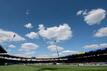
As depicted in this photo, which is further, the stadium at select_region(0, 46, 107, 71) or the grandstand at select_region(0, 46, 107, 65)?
the grandstand at select_region(0, 46, 107, 65)

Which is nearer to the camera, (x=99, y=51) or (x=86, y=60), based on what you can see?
(x=99, y=51)

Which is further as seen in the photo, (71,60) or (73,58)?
(71,60)

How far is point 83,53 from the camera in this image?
478 ft

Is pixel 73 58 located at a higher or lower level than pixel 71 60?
higher

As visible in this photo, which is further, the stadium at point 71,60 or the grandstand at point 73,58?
the grandstand at point 73,58

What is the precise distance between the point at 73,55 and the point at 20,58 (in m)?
57.1

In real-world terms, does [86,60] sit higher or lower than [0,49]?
lower

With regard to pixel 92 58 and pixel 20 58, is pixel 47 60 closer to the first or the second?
pixel 20 58

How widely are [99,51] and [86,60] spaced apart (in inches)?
787

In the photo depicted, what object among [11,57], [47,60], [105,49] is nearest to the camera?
[105,49]

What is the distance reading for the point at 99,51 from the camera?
427ft

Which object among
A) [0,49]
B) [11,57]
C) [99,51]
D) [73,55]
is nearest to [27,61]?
[11,57]

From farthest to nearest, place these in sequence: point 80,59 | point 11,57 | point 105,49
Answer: point 11,57 → point 80,59 → point 105,49

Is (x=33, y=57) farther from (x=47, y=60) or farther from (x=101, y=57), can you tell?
(x=101, y=57)
